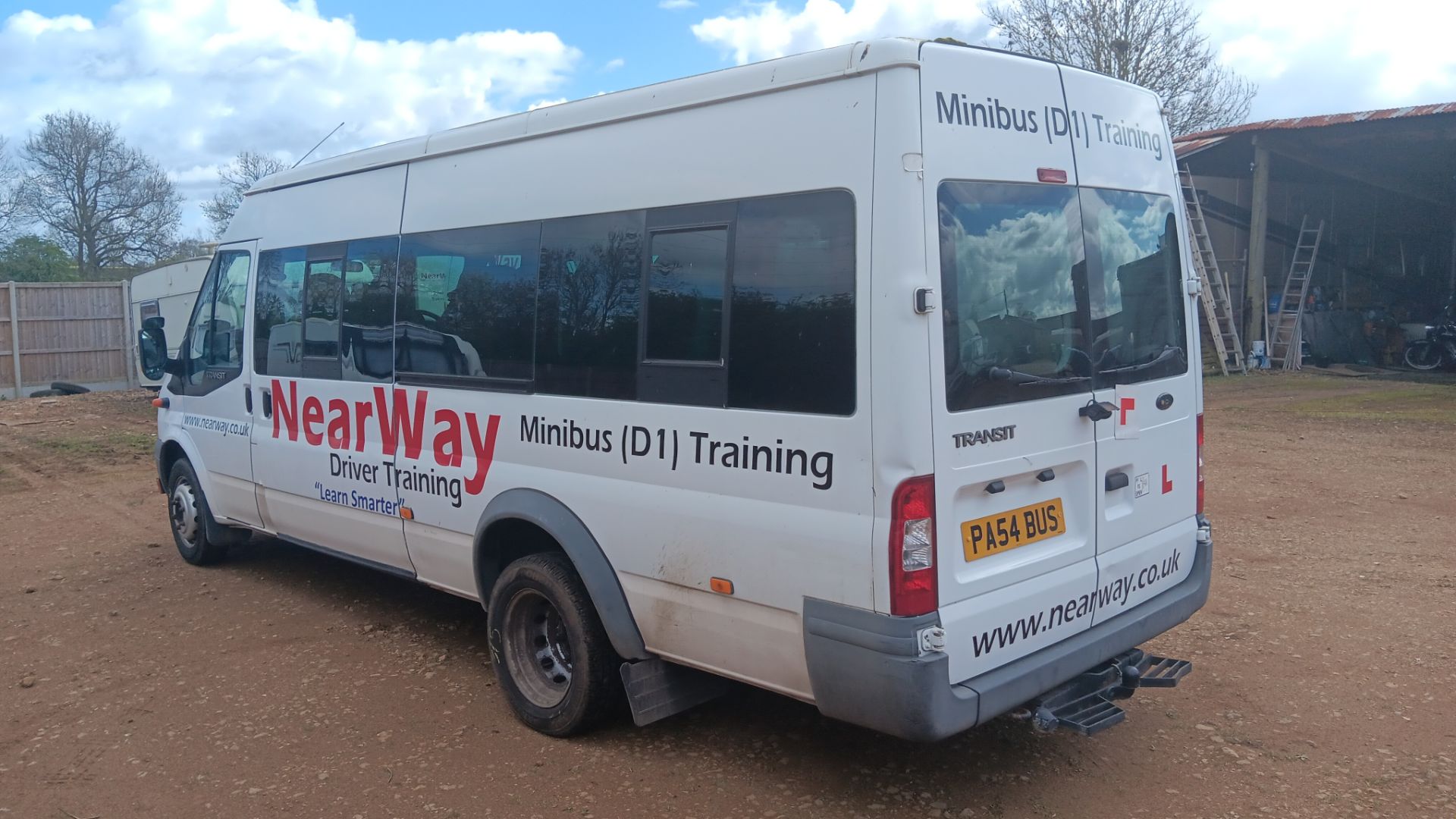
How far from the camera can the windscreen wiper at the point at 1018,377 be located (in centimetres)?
345

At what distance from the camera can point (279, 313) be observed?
20.0ft

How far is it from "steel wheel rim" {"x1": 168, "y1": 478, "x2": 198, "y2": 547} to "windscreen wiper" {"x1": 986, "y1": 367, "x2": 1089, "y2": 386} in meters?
5.75

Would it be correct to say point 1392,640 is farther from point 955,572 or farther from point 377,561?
point 377,561

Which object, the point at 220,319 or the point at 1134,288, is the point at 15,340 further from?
the point at 1134,288

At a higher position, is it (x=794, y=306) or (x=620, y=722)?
(x=794, y=306)

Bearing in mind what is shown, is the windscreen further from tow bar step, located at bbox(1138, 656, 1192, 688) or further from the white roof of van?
tow bar step, located at bbox(1138, 656, 1192, 688)

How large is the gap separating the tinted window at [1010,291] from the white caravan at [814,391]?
0.01m

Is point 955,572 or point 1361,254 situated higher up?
point 1361,254

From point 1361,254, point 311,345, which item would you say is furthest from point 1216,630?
point 1361,254

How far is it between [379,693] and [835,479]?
2776 mm

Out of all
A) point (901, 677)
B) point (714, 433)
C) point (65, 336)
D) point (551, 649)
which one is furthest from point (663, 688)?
point (65, 336)

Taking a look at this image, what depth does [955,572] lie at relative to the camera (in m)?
3.31

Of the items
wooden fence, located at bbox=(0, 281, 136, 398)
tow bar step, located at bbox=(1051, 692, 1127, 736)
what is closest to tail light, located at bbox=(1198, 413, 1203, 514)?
tow bar step, located at bbox=(1051, 692, 1127, 736)

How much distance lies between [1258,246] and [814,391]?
59.1 feet
